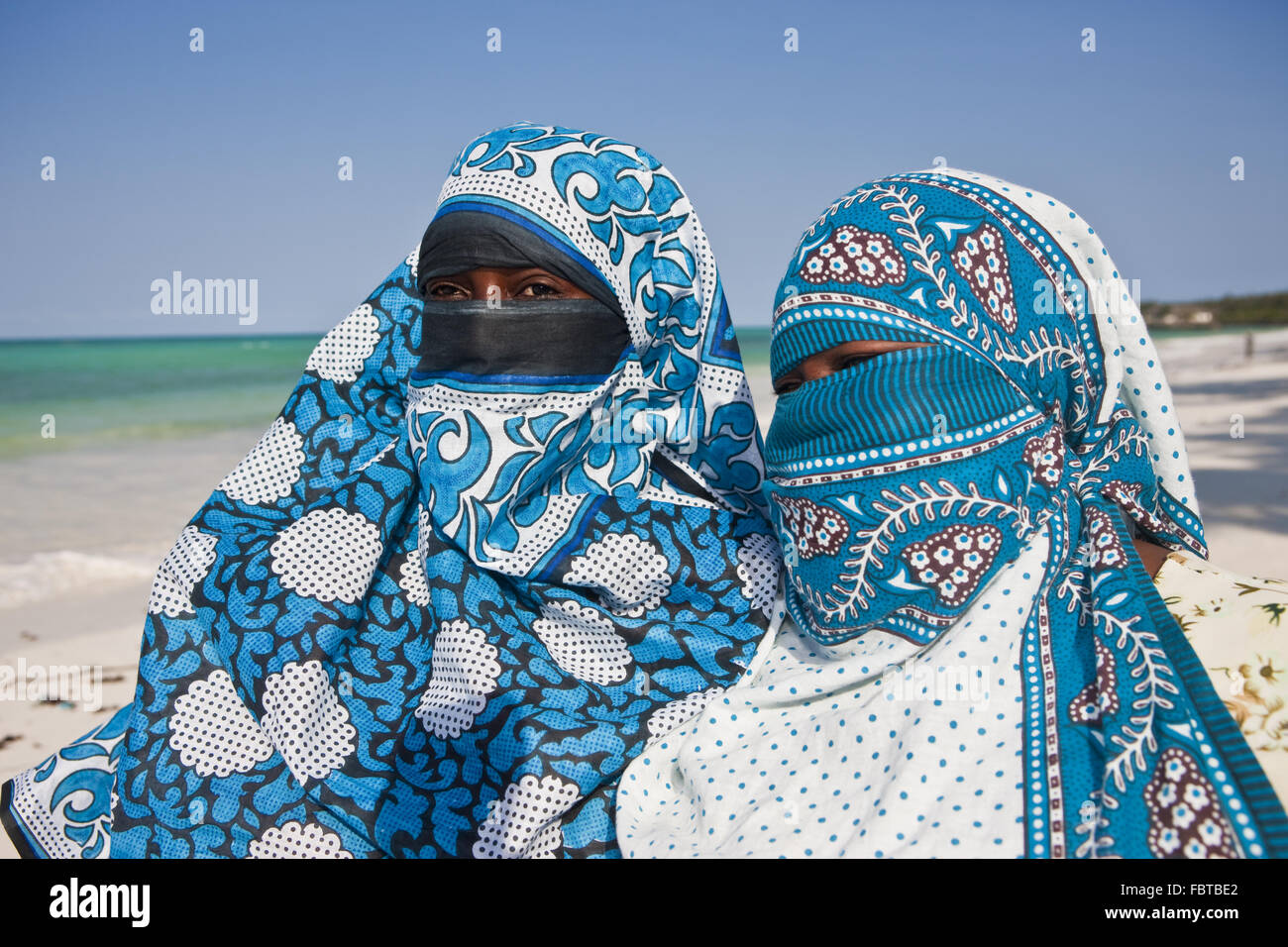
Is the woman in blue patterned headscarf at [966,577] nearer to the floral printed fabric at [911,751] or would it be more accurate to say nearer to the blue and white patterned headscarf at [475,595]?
the floral printed fabric at [911,751]

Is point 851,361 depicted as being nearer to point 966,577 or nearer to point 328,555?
point 966,577

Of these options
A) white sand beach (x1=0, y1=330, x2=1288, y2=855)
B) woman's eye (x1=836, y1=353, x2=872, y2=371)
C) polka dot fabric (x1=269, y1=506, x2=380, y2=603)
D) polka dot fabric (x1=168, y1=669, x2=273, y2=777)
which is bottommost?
white sand beach (x1=0, y1=330, x2=1288, y2=855)

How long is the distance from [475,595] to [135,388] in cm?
2241

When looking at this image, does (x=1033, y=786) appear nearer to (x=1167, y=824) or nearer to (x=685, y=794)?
(x=1167, y=824)

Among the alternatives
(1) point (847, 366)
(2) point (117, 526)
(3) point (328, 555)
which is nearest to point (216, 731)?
(3) point (328, 555)

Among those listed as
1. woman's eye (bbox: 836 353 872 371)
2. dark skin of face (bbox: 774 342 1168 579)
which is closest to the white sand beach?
dark skin of face (bbox: 774 342 1168 579)

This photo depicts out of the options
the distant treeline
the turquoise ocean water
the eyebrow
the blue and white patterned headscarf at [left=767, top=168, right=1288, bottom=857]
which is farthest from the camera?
the distant treeline

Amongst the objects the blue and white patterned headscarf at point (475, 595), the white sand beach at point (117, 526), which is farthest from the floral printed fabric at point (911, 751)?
the white sand beach at point (117, 526)

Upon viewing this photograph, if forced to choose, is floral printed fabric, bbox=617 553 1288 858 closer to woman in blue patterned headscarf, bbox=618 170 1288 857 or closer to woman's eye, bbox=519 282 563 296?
woman in blue patterned headscarf, bbox=618 170 1288 857

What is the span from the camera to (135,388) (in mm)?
21344

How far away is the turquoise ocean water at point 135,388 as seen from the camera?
593 inches

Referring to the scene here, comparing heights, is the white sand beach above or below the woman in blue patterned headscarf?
below

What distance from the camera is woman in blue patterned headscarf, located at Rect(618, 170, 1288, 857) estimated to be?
1.38 metres
